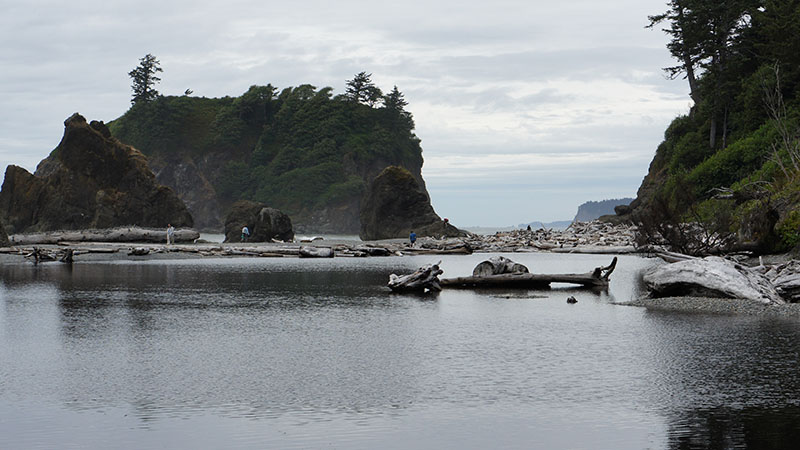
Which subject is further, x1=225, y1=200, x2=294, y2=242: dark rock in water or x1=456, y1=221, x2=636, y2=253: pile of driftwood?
x1=225, y1=200, x2=294, y2=242: dark rock in water

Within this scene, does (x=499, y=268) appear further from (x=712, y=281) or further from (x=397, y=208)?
(x=397, y=208)

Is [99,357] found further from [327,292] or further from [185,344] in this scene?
Answer: [327,292]

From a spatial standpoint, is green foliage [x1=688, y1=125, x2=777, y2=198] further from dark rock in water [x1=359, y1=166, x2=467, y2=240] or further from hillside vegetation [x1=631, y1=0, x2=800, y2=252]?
dark rock in water [x1=359, y1=166, x2=467, y2=240]

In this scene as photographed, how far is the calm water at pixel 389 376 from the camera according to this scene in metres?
9.34

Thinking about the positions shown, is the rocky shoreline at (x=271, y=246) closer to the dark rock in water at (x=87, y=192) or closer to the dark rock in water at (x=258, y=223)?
the dark rock in water at (x=258, y=223)

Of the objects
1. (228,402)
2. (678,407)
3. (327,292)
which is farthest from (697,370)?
(327,292)

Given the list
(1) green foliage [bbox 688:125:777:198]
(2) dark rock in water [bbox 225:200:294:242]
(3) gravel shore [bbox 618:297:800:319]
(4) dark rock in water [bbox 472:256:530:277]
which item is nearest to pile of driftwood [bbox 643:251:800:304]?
(3) gravel shore [bbox 618:297:800:319]

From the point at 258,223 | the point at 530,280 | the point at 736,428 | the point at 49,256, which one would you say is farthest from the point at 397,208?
the point at 736,428

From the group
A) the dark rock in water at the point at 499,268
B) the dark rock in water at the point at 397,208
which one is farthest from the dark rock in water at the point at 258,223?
the dark rock in water at the point at 499,268

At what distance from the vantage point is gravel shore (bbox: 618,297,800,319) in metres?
20.0

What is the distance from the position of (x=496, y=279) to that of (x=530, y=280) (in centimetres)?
130

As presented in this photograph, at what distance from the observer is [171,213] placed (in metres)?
82.4

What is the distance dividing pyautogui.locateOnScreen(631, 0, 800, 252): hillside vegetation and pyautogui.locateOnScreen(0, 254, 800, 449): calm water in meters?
29.9

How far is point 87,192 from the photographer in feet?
266
